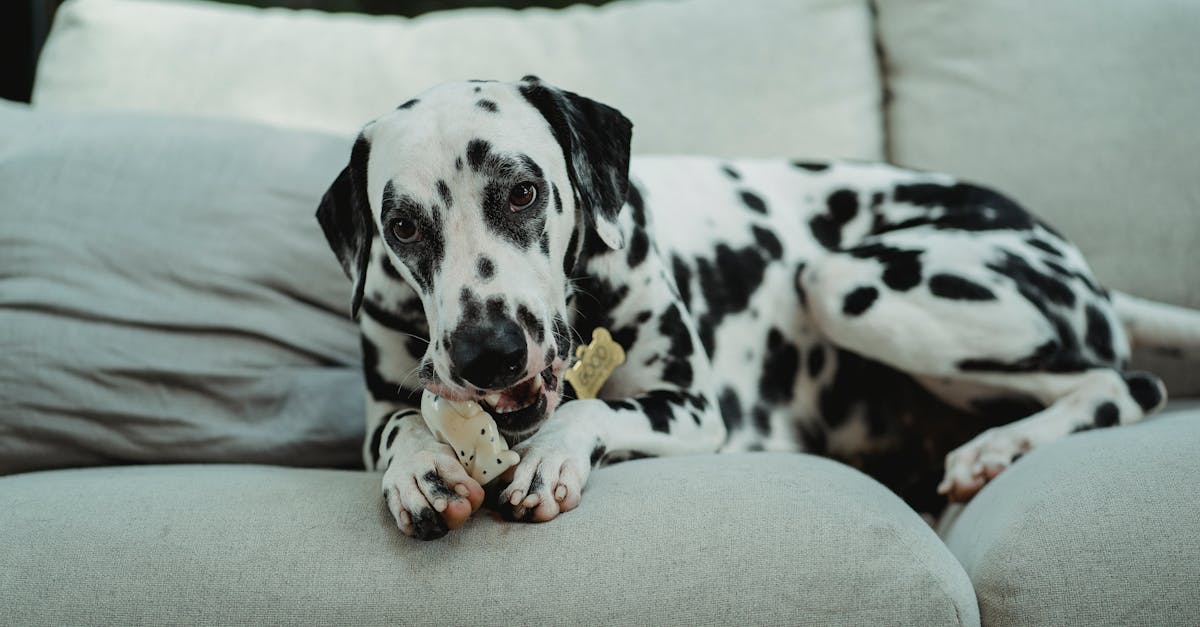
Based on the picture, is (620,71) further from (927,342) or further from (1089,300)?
(1089,300)

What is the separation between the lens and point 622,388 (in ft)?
6.09

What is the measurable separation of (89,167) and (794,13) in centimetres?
183

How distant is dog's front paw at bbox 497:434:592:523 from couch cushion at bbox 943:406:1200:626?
576mm

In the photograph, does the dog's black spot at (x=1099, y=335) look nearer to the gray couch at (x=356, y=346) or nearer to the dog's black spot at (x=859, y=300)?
the gray couch at (x=356, y=346)

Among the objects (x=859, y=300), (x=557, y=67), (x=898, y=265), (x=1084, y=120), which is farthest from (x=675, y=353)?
(x=1084, y=120)

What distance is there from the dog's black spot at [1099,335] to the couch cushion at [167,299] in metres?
1.58

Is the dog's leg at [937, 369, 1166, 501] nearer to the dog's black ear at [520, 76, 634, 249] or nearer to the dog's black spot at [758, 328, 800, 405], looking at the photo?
the dog's black spot at [758, 328, 800, 405]

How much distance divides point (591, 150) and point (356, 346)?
80 cm

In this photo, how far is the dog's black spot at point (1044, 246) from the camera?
207 centimetres

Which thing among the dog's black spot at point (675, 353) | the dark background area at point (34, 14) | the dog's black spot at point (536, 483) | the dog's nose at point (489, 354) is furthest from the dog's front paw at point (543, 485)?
the dark background area at point (34, 14)

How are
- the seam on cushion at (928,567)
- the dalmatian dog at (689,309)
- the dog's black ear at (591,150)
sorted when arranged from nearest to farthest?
the seam on cushion at (928,567)
the dalmatian dog at (689,309)
the dog's black ear at (591,150)

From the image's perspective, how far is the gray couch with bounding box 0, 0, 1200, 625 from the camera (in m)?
1.21

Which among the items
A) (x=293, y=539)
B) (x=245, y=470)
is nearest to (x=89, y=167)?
(x=245, y=470)

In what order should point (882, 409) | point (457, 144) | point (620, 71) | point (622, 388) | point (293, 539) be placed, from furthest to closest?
point (620, 71) < point (882, 409) < point (622, 388) < point (457, 144) < point (293, 539)
